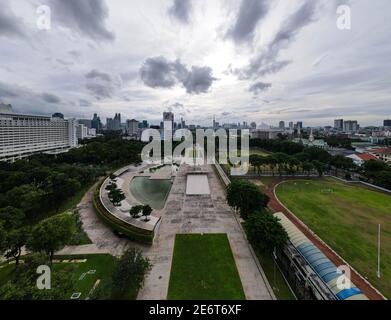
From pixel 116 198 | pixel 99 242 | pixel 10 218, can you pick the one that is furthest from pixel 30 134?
pixel 99 242

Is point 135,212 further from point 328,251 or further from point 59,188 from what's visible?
point 328,251

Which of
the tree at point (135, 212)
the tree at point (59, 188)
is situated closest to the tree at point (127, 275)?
the tree at point (135, 212)

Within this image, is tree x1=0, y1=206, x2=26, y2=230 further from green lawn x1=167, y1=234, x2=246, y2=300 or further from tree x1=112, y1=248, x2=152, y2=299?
green lawn x1=167, y1=234, x2=246, y2=300

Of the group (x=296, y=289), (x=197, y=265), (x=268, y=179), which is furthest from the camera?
(x=268, y=179)

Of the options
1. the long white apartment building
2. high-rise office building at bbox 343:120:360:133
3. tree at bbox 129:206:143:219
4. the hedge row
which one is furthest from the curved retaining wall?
high-rise office building at bbox 343:120:360:133
